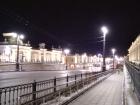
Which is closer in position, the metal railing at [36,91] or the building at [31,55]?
the metal railing at [36,91]

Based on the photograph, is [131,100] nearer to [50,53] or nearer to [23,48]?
[23,48]

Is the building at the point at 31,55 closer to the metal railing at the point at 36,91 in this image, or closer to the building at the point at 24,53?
the building at the point at 24,53

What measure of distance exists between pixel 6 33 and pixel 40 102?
3657 inches

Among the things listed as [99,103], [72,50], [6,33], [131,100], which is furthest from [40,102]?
[72,50]

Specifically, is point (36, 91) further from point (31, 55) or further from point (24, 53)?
point (31, 55)

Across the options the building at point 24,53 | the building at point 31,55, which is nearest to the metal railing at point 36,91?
the building at point 31,55

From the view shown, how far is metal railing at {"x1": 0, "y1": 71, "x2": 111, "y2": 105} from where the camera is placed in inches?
436

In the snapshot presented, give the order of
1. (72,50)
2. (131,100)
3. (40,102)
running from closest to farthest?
(40,102)
(131,100)
(72,50)

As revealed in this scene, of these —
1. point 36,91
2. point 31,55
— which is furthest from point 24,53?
point 36,91

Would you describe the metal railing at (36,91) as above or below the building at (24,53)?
below

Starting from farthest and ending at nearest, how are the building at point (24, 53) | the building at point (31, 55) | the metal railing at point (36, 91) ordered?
the building at point (31, 55) < the building at point (24, 53) < the metal railing at point (36, 91)

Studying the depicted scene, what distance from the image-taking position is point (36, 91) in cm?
1231

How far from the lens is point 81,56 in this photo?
141000 millimetres

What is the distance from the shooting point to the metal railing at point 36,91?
11085 millimetres
